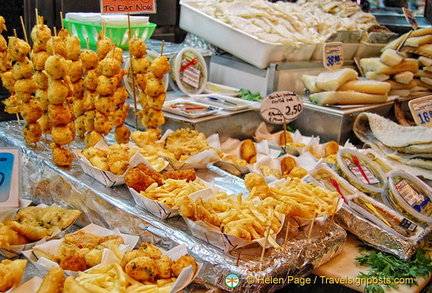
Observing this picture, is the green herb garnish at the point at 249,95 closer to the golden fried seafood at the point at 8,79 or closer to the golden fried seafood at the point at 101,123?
the golden fried seafood at the point at 101,123

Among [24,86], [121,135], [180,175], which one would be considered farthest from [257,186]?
[24,86]

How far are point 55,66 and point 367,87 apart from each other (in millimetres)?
2587

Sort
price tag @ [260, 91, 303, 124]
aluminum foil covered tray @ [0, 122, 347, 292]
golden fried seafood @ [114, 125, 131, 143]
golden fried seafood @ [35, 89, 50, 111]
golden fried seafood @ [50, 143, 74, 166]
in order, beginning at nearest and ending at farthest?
aluminum foil covered tray @ [0, 122, 347, 292]
golden fried seafood @ [50, 143, 74, 166]
golden fried seafood @ [35, 89, 50, 111]
golden fried seafood @ [114, 125, 131, 143]
price tag @ [260, 91, 303, 124]

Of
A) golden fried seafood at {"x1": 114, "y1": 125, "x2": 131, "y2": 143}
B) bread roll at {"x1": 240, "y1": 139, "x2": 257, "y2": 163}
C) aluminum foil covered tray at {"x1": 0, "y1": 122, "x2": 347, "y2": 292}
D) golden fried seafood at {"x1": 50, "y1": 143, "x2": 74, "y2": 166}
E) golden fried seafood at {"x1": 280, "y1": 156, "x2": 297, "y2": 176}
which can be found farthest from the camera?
bread roll at {"x1": 240, "y1": 139, "x2": 257, "y2": 163}

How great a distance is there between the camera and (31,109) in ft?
8.91

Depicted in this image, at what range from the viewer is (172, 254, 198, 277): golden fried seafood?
179 centimetres

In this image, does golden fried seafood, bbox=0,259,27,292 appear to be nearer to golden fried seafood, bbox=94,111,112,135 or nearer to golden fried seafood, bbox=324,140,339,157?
golden fried seafood, bbox=94,111,112,135

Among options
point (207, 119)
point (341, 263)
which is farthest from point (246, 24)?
point (341, 263)

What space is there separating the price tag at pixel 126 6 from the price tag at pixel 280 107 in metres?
0.94

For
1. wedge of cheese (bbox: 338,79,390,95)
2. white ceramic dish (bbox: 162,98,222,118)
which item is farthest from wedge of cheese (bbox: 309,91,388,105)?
white ceramic dish (bbox: 162,98,222,118)

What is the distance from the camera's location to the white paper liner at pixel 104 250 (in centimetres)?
186

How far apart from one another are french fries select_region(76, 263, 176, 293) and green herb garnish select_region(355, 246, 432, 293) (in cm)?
98

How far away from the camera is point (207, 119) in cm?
325

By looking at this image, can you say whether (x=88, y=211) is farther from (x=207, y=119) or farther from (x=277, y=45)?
(x=277, y=45)
